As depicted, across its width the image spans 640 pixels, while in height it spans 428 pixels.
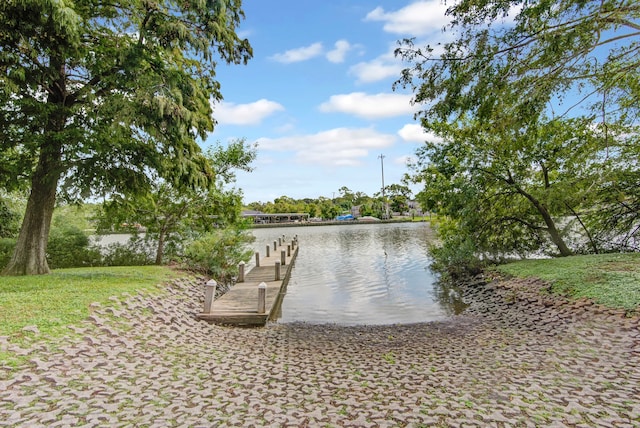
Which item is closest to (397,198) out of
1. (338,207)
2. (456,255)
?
(338,207)

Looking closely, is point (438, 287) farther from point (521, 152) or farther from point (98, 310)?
point (98, 310)

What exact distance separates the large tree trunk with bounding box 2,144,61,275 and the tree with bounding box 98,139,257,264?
11.6ft

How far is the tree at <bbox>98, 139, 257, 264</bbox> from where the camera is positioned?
49.0 ft

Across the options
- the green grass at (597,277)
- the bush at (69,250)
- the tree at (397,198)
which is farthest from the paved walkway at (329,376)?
the tree at (397,198)

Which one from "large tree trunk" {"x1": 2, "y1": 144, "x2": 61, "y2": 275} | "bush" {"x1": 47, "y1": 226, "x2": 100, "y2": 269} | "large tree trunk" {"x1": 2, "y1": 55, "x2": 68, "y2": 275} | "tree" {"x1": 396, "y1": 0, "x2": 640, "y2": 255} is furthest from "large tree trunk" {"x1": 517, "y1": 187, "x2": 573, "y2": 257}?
"bush" {"x1": 47, "y1": 226, "x2": 100, "y2": 269}

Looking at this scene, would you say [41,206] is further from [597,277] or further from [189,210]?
[597,277]

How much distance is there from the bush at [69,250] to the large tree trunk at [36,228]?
4.83m

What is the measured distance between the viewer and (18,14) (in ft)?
26.2

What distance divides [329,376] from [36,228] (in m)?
9.92

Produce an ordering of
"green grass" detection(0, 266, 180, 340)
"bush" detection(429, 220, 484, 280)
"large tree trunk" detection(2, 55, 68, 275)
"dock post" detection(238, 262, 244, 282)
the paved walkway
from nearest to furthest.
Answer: the paved walkway
"green grass" detection(0, 266, 180, 340)
"large tree trunk" detection(2, 55, 68, 275)
"dock post" detection(238, 262, 244, 282)
"bush" detection(429, 220, 484, 280)

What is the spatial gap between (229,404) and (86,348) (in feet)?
9.25

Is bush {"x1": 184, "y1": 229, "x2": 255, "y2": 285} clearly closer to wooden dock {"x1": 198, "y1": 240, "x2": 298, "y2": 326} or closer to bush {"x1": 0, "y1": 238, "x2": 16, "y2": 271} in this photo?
wooden dock {"x1": 198, "y1": 240, "x2": 298, "y2": 326}

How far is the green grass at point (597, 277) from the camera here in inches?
307

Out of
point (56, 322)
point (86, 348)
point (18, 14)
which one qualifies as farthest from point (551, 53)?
point (18, 14)
